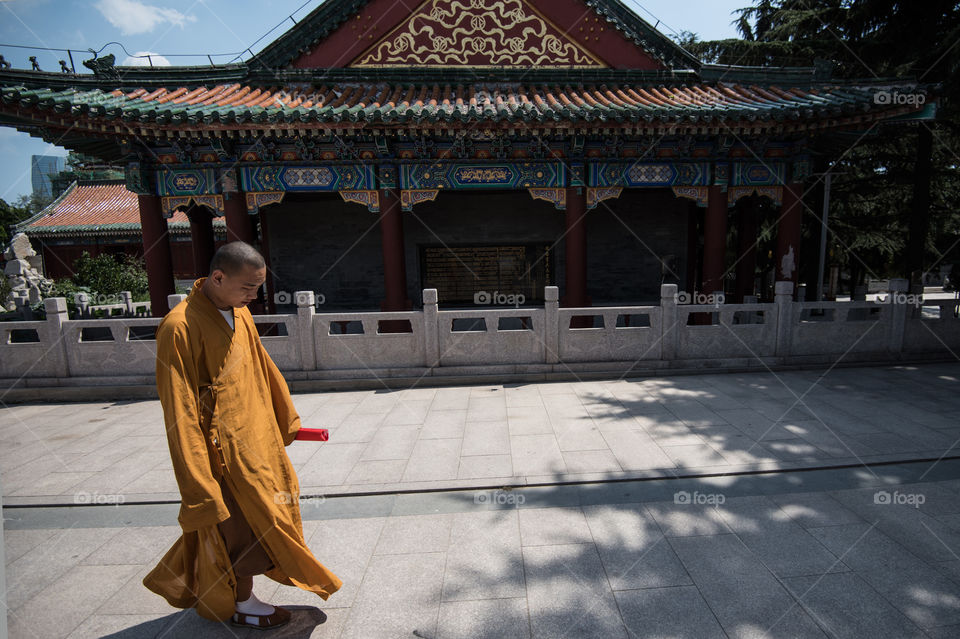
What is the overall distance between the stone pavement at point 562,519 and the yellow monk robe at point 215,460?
389 mm

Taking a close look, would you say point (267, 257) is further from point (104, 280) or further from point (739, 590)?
point (739, 590)

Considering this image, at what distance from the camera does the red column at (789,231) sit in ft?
26.8

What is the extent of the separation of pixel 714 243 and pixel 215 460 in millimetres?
8631

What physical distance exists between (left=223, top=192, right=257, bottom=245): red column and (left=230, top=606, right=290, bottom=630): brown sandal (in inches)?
265

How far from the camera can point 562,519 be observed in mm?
3260

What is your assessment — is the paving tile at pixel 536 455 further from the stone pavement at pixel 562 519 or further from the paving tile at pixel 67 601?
the paving tile at pixel 67 601

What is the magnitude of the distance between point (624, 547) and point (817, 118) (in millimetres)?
7372

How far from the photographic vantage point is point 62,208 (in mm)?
18953

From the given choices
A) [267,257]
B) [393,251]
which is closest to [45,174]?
[267,257]

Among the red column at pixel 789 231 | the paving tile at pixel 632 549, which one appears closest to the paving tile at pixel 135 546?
the paving tile at pixel 632 549

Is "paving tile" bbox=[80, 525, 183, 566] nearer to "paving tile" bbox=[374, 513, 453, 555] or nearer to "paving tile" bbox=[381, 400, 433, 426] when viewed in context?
"paving tile" bbox=[374, 513, 453, 555]

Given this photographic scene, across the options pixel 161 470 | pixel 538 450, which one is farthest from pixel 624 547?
pixel 161 470

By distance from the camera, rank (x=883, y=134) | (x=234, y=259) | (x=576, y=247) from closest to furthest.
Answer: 1. (x=234, y=259)
2. (x=576, y=247)
3. (x=883, y=134)

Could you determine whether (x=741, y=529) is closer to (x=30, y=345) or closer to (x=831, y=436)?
(x=831, y=436)
